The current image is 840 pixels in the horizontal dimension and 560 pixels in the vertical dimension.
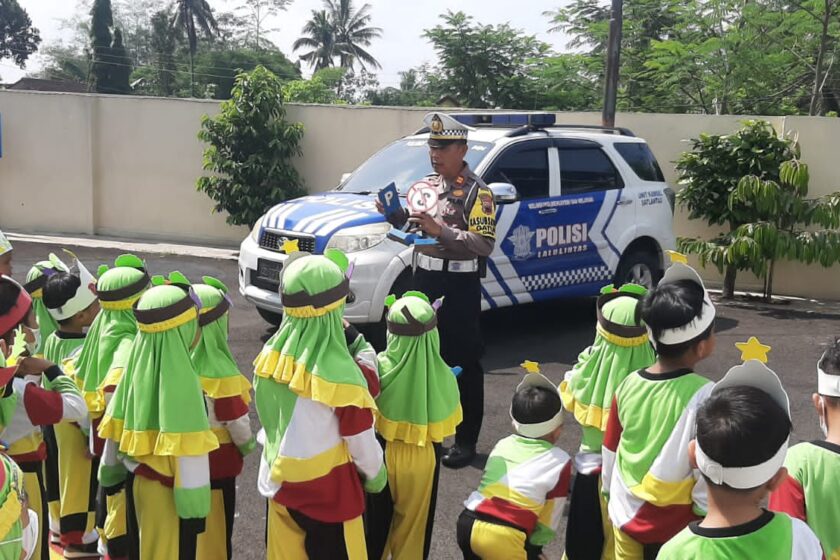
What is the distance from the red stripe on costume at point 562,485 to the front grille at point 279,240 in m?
3.91

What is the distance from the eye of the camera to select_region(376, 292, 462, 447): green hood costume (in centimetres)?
328

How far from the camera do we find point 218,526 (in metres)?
3.15

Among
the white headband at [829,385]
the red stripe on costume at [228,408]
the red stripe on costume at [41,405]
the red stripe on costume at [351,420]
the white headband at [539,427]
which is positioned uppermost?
the white headband at [829,385]

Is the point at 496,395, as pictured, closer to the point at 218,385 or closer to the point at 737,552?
the point at 218,385

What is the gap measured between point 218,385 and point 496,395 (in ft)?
11.3

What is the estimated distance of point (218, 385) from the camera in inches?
122

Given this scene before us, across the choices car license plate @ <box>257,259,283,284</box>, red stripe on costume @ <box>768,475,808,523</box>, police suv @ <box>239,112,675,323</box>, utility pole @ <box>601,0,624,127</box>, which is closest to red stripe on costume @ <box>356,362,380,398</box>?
red stripe on costume @ <box>768,475,808,523</box>

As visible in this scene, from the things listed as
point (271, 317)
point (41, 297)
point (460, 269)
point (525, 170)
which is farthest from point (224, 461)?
point (525, 170)

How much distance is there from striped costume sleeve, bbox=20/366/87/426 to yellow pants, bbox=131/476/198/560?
39cm

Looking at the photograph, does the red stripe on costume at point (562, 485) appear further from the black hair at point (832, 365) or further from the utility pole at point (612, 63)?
the utility pole at point (612, 63)

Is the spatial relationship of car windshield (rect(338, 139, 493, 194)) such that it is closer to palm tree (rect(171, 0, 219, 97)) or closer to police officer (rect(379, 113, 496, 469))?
police officer (rect(379, 113, 496, 469))

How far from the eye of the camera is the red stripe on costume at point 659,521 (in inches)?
102

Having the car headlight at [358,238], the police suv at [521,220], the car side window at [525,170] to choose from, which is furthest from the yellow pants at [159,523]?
the car side window at [525,170]

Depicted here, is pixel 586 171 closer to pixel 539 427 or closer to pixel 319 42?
pixel 539 427
